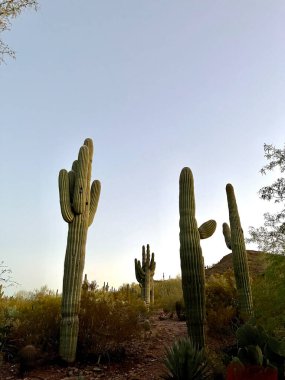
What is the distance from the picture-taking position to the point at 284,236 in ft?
40.8

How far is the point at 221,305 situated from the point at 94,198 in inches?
197

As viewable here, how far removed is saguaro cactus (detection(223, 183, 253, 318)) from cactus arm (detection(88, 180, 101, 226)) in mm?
3868

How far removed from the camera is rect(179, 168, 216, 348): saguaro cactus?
7480 mm

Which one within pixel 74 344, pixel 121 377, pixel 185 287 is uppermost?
pixel 185 287

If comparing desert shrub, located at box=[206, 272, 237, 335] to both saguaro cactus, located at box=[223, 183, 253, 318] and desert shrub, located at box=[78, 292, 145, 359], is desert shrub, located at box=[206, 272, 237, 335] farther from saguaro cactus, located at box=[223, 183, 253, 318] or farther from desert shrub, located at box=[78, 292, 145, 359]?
desert shrub, located at box=[78, 292, 145, 359]

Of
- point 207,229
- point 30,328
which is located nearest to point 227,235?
point 207,229

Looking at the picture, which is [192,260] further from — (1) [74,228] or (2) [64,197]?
(2) [64,197]

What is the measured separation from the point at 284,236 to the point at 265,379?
30.7ft

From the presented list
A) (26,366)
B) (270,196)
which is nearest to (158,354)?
(26,366)

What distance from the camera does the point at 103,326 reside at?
8.22m

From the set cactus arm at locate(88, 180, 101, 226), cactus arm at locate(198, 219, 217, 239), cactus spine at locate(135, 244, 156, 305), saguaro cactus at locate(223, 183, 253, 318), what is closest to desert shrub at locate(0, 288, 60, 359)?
cactus arm at locate(88, 180, 101, 226)

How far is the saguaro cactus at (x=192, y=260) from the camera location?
24.5 feet

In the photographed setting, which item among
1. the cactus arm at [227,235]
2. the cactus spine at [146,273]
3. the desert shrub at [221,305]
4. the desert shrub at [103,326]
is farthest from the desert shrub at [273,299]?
the cactus spine at [146,273]

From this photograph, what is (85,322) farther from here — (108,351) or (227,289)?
(227,289)
